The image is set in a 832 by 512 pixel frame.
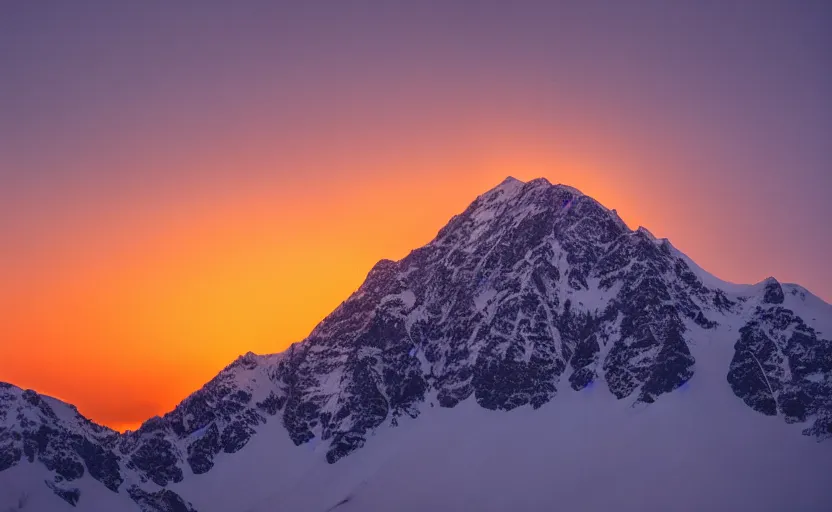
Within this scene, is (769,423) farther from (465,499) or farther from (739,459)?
(465,499)

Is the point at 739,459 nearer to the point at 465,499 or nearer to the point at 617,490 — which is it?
the point at 617,490

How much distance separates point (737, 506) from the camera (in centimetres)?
16950

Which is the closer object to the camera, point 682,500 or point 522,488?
point 682,500

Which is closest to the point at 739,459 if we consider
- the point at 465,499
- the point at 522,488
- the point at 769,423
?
the point at 769,423

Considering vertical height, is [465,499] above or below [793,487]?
above

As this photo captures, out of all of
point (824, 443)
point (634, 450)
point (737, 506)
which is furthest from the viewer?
point (634, 450)

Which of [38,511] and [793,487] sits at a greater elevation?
[38,511]

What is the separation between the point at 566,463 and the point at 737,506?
131ft

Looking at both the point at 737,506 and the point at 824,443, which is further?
the point at 824,443

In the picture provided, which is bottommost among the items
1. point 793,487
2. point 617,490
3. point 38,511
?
point 793,487

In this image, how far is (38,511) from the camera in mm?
197125

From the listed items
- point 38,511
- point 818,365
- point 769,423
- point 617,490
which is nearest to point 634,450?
point 617,490

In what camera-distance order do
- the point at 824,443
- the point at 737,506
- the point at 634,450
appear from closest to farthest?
the point at 737,506 < the point at 824,443 < the point at 634,450

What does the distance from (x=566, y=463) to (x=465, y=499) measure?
2356 cm
